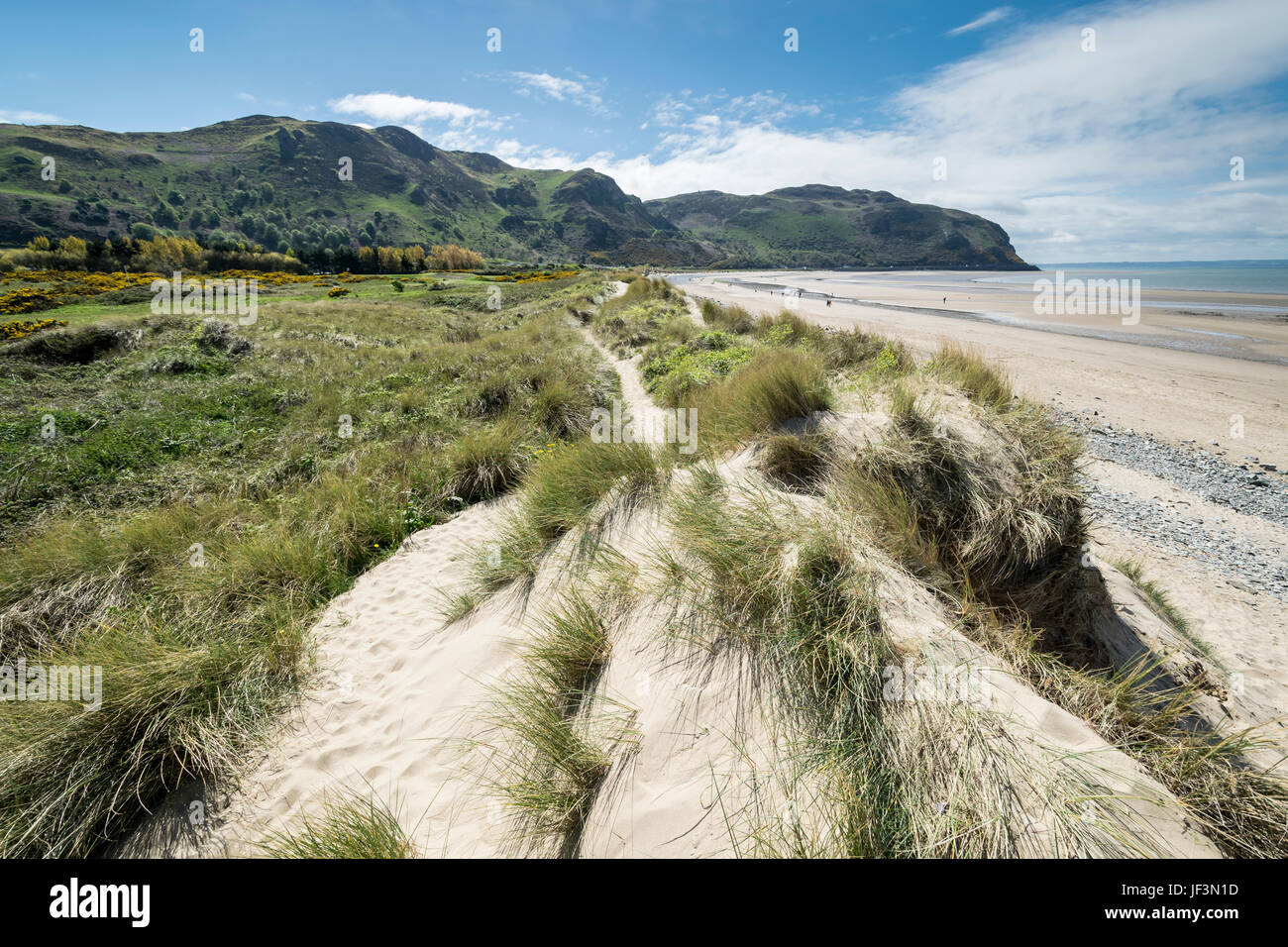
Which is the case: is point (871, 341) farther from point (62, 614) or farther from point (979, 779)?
point (62, 614)

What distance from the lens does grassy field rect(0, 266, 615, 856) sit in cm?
327

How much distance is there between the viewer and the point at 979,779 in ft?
7.34

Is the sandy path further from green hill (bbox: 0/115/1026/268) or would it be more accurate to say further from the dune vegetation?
green hill (bbox: 0/115/1026/268)

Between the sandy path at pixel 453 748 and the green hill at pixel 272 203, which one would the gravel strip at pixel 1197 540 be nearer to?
the sandy path at pixel 453 748

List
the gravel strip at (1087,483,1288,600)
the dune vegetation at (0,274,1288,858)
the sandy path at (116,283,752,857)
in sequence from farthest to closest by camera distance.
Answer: the gravel strip at (1087,483,1288,600) → the sandy path at (116,283,752,857) → the dune vegetation at (0,274,1288,858)

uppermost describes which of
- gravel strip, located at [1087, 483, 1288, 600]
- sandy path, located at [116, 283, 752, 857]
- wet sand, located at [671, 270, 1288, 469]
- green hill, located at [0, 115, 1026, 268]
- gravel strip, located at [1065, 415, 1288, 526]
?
green hill, located at [0, 115, 1026, 268]

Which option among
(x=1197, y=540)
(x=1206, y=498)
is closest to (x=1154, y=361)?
(x=1206, y=498)

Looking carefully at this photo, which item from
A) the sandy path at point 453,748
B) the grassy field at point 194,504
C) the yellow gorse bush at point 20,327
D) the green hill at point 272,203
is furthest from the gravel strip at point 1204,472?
the green hill at point 272,203

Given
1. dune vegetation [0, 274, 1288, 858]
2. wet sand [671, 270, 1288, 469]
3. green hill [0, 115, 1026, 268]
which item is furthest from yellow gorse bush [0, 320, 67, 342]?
green hill [0, 115, 1026, 268]

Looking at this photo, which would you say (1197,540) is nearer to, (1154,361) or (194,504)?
(194,504)

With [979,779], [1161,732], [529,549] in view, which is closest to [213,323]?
[529,549]

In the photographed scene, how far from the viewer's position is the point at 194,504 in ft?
22.7

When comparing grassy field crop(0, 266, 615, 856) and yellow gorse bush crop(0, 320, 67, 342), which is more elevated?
yellow gorse bush crop(0, 320, 67, 342)
